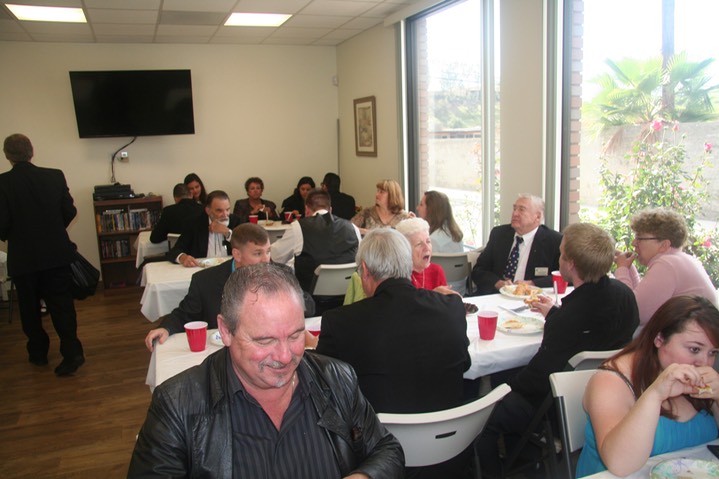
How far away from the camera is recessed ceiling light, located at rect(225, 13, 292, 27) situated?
6293mm

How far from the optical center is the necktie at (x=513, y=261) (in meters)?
4.07

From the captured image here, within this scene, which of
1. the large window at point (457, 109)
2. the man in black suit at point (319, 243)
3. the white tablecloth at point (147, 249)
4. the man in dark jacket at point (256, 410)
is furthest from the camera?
the white tablecloth at point (147, 249)

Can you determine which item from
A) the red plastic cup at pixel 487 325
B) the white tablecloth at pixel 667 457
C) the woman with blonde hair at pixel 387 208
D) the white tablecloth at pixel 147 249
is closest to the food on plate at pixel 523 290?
the red plastic cup at pixel 487 325

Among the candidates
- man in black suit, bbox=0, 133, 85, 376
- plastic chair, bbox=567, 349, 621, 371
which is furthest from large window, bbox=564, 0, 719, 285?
man in black suit, bbox=0, 133, 85, 376

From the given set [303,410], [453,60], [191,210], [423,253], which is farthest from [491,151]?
[303,410]

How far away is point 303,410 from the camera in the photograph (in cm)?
154

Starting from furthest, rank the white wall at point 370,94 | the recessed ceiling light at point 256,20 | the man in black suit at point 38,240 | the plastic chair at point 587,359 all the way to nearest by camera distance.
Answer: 1. the white wall at point 370,94
2. the recessed ceiling light at point 256,20
3. the man in black suit at point 38,240
4. the plastic chair at point 587,359

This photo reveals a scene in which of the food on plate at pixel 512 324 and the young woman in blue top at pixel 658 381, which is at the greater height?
the young woman in blue top at pixel 658 381

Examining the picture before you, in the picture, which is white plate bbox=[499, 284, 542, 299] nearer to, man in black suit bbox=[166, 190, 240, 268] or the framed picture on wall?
man in black suit bbox=[166, 190, 240, 268]

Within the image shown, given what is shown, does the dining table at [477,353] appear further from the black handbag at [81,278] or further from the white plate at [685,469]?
the black handbag at [81,278]

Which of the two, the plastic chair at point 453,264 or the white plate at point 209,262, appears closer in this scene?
the plastic chair at point 453,264

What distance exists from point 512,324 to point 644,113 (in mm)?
1956

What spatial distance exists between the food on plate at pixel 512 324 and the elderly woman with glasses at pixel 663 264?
627mm

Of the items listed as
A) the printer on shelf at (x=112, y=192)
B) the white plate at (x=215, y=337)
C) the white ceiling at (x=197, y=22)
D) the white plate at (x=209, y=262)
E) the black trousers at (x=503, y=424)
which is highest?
the white ceiling at (x=197, y=22)
